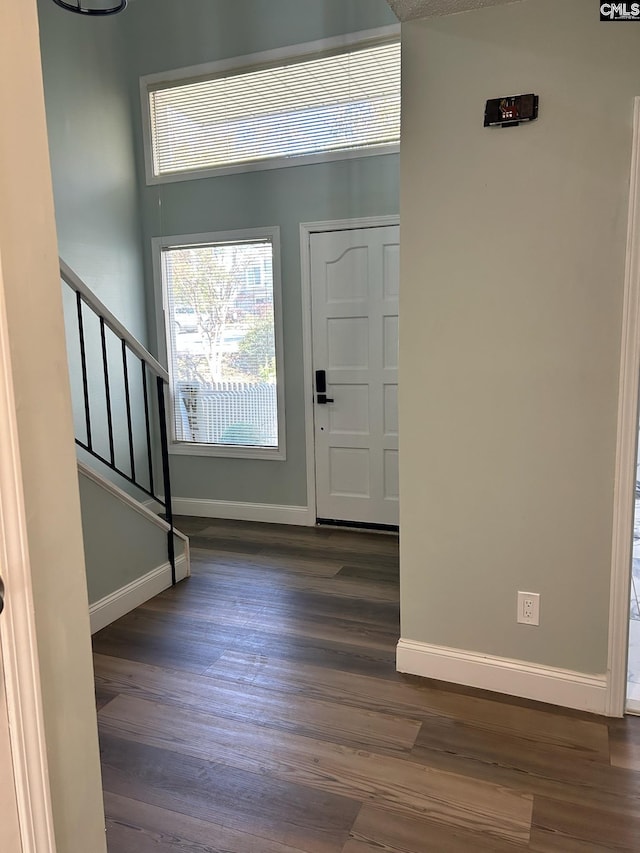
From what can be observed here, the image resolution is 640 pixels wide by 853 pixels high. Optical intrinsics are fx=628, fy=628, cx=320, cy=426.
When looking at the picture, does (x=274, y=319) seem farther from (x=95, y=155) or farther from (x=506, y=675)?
(x=506, y=675)

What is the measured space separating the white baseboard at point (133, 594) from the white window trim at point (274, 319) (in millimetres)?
1228

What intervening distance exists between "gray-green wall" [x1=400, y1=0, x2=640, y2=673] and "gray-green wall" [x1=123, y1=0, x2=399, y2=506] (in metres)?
1.86

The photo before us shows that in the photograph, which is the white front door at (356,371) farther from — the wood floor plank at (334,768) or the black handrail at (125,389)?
the wood floor plank at (334,768)

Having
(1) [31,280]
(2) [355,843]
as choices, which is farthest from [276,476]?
(1) [31,280]

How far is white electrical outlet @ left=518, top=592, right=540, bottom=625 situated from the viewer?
2.39 meters

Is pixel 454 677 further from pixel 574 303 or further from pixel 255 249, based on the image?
pixel 255 249

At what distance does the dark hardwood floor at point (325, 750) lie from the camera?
70.7 inches

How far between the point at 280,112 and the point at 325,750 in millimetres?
3950

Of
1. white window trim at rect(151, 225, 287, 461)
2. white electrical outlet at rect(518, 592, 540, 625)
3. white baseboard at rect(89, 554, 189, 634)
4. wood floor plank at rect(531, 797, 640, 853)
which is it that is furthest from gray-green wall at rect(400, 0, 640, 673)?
white window trim at rect(151, 225, 287, 461)

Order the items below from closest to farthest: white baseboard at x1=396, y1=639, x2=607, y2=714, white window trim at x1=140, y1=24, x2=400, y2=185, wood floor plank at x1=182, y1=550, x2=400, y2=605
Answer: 1. white baseboard at x1=396, y1=639, x2=607, y2=714
2. wood floor plank at x1=182, y1=550, x2=400, y2=605
3. white window trim at x1=140, y1=24, x2=400, y2=185

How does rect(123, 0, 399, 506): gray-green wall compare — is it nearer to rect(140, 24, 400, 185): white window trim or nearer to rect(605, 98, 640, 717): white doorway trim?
rect(140, 24, 400, 185): white window trim

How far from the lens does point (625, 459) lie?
219 cm

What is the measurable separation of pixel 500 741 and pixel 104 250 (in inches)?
157

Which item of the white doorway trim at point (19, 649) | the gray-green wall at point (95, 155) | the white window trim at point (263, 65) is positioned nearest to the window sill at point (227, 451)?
the gray-green wall at point (95, 155)
